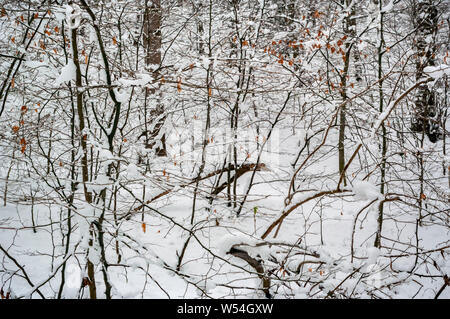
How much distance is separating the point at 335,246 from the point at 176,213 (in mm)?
3090

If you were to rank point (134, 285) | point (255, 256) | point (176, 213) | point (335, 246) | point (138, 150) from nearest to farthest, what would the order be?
point (255, 256) → point (134, 285) → point (138, 150) → point (335, 246) → point (176, 213)

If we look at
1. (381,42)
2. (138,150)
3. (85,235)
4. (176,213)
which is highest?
(381,42)

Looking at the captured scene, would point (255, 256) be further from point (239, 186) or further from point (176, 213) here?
point (239, 186)

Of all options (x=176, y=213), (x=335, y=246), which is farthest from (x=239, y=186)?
(x=335, y=246)
